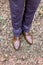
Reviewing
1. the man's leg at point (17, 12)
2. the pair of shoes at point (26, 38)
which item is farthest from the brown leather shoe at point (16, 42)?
the man's leg at point (17, 12)

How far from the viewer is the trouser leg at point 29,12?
1848 mm

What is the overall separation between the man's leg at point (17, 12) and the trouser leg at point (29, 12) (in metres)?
0.07

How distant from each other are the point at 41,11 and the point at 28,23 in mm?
631

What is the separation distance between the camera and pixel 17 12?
1852 millimetres

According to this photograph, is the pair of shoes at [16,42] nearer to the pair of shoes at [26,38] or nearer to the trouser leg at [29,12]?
the pair of shoes at [26,38]

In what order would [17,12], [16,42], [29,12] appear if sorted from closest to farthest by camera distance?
[17,12], [29,12], [16,42]

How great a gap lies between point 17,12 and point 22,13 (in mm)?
77

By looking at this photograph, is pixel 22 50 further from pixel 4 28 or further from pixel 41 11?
pixel 41 11

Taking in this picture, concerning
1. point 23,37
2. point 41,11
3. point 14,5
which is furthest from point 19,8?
point 41,11

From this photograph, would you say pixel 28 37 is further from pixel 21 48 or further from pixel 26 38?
pixel 21 48

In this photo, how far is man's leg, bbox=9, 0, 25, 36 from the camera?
1764 millimetres

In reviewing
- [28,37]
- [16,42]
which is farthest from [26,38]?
[16,42]

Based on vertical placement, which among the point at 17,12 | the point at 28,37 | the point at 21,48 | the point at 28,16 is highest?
the point at 17,12

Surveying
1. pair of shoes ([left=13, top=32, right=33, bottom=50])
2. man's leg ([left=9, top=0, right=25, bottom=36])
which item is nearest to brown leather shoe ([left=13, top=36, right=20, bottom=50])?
pair of shoes ([left=13, top=32, right=33, bottom=50])
